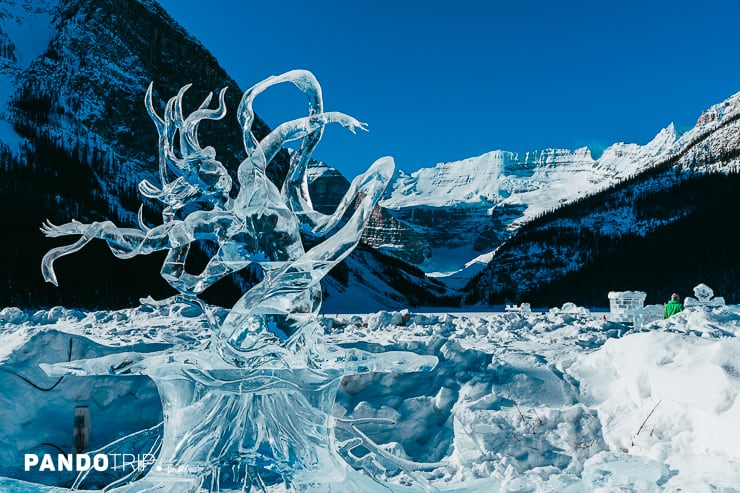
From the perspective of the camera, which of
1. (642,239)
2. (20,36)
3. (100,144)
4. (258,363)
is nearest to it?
(258,363)

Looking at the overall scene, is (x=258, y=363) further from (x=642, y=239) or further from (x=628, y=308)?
(x=642, y=239)

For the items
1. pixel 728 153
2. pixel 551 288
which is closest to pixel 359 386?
pixel 551 288

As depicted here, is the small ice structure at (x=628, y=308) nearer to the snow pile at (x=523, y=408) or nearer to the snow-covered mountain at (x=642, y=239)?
the snow pile at (x=523, y=408)

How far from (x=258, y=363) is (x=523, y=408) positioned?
13.8ft

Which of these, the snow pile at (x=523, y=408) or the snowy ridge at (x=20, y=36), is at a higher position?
the snowy ridge at (x=20, y=36)

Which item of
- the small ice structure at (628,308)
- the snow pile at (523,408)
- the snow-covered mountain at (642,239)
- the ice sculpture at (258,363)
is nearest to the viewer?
the ice sculpture at (258,363)

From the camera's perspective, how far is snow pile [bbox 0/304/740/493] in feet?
16.5

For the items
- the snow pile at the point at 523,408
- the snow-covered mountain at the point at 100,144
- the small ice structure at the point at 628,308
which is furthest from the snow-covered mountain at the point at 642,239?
the snow pile at the point at 523,408

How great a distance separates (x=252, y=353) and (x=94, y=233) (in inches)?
60.6

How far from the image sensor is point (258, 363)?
4.24 meters

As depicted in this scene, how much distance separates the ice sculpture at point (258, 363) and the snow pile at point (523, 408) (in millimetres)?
400

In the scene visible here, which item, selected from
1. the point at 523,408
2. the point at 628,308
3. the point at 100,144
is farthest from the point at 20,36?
the point at 523,408

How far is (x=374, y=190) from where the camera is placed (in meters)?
4.34

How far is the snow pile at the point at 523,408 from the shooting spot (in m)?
→ 5.02
